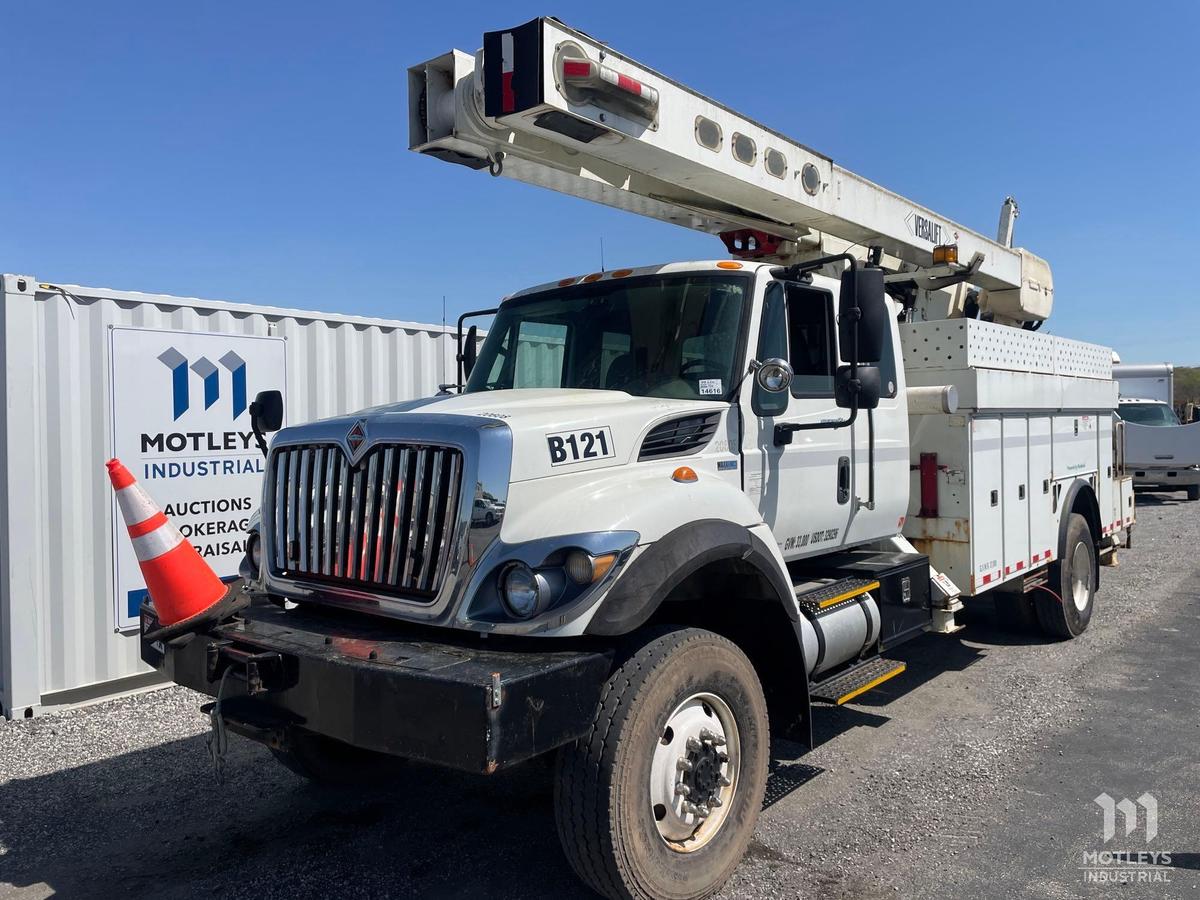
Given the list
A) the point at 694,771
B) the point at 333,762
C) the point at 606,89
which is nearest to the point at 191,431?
the point at 333,762

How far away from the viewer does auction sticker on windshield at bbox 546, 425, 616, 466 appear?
334 centimetres

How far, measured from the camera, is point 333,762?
4508 mm

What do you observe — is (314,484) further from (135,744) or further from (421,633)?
(135,744)

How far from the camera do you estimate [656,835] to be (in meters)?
3.20

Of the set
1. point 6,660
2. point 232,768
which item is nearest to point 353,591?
point 232,768

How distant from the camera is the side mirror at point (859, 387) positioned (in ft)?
13.8

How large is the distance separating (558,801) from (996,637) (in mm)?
5597

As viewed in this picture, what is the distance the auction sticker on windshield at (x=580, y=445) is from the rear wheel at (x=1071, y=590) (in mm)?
5055

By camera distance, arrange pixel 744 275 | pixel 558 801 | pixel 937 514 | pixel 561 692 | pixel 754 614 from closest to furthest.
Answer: pixel 561 692 < pixel 558 801 < pixel 754 614 < pixel 744 275 < pixel 937 514

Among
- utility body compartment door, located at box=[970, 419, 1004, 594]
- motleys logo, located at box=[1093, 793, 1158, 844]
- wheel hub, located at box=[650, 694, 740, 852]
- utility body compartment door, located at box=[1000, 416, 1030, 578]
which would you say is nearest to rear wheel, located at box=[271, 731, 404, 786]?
wheel hub, located at box=[650, 694, 740, 852]

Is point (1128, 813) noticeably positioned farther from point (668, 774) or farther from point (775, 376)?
point (775, 376)

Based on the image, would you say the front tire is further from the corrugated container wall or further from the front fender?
the corrugated container wall

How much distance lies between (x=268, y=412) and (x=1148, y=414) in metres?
19.7

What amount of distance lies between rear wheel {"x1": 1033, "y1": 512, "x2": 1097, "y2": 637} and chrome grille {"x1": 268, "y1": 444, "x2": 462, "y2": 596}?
561cm
